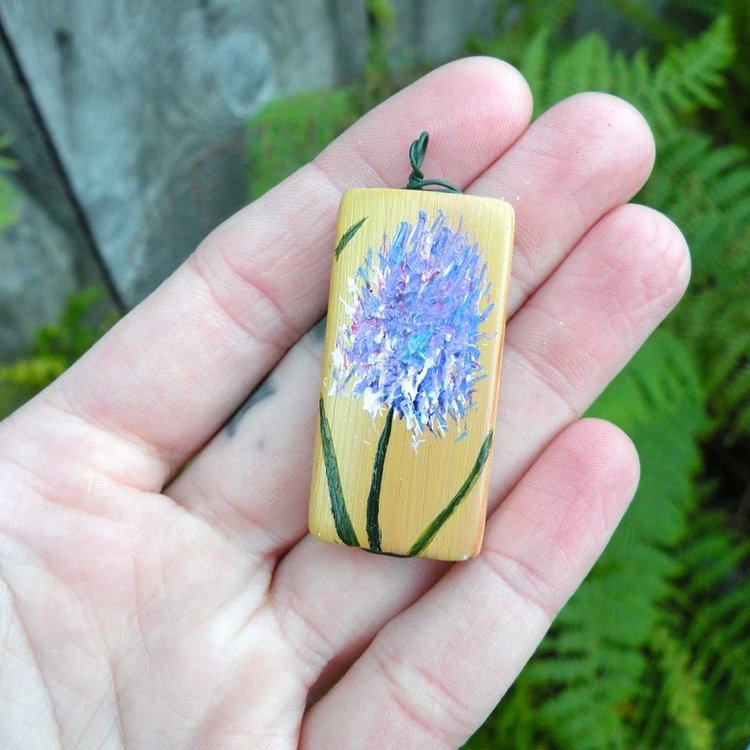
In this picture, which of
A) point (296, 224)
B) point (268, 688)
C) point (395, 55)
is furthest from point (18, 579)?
point (395, 55)

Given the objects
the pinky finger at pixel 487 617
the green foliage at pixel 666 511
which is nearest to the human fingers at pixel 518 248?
the pinky finger at pixel 487 617

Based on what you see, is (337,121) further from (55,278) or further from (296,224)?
(55,278)

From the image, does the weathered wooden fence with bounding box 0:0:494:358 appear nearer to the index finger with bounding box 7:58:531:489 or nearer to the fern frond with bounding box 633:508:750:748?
the index finger with bounding box 7:58:531:489

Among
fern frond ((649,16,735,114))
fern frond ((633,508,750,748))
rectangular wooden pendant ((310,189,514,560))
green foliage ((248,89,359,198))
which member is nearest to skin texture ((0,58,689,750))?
rectangular wooden pendant ((310,189,514,560))

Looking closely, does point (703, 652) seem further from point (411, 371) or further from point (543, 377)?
point (411, 371)

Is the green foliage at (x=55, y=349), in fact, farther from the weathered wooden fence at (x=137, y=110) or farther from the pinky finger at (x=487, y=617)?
the pinky finger at (x=487, y=617)

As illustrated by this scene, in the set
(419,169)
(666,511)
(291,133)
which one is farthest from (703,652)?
(291,133)
